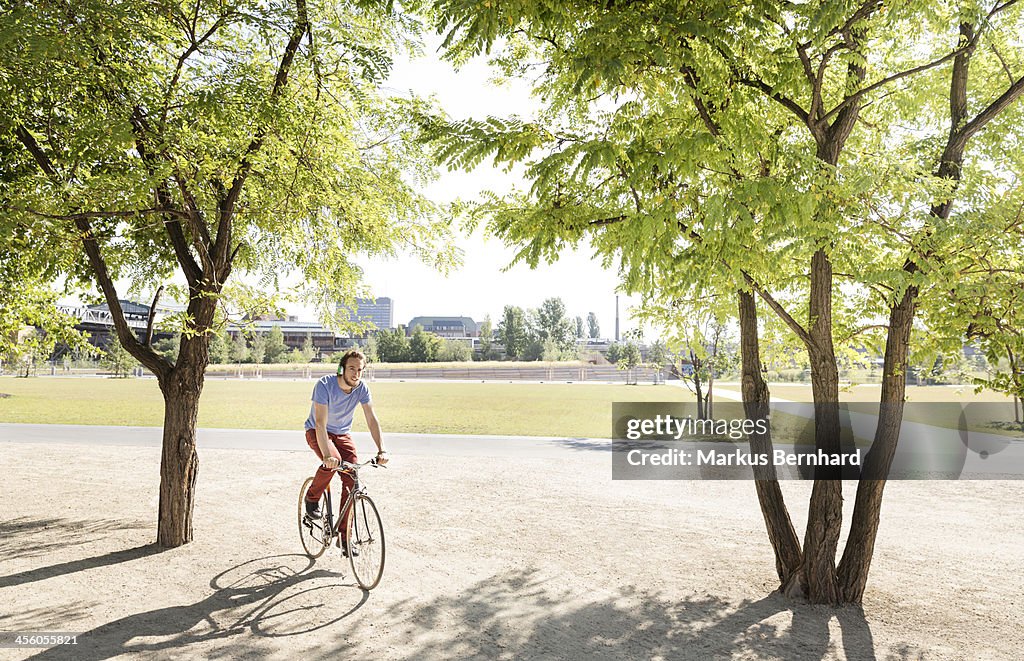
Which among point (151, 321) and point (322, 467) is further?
point (151, 321)

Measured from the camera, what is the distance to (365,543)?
5312 mm

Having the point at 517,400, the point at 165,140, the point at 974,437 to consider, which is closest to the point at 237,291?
the point at 165,140

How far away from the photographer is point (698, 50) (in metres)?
3.74

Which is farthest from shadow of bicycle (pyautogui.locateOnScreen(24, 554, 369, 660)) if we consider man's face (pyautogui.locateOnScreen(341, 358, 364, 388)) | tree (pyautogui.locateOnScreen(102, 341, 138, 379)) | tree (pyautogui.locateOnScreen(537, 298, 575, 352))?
tree (pyautogui.locateOnScreen(537, 298, 575, 352))

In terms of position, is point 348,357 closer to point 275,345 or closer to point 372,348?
point 372,348

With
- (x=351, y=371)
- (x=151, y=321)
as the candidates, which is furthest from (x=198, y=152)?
(x=351, y=371)

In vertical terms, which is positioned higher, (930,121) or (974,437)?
(930,121)

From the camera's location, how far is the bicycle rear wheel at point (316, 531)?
580 centimetres

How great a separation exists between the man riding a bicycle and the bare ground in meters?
0.76

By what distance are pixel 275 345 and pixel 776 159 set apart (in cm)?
5196

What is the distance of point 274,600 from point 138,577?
1.28m

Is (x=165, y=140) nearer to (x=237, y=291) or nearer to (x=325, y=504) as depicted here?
(x=237, y=291)

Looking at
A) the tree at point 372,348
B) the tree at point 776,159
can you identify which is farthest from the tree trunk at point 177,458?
the tree at point 372,348
